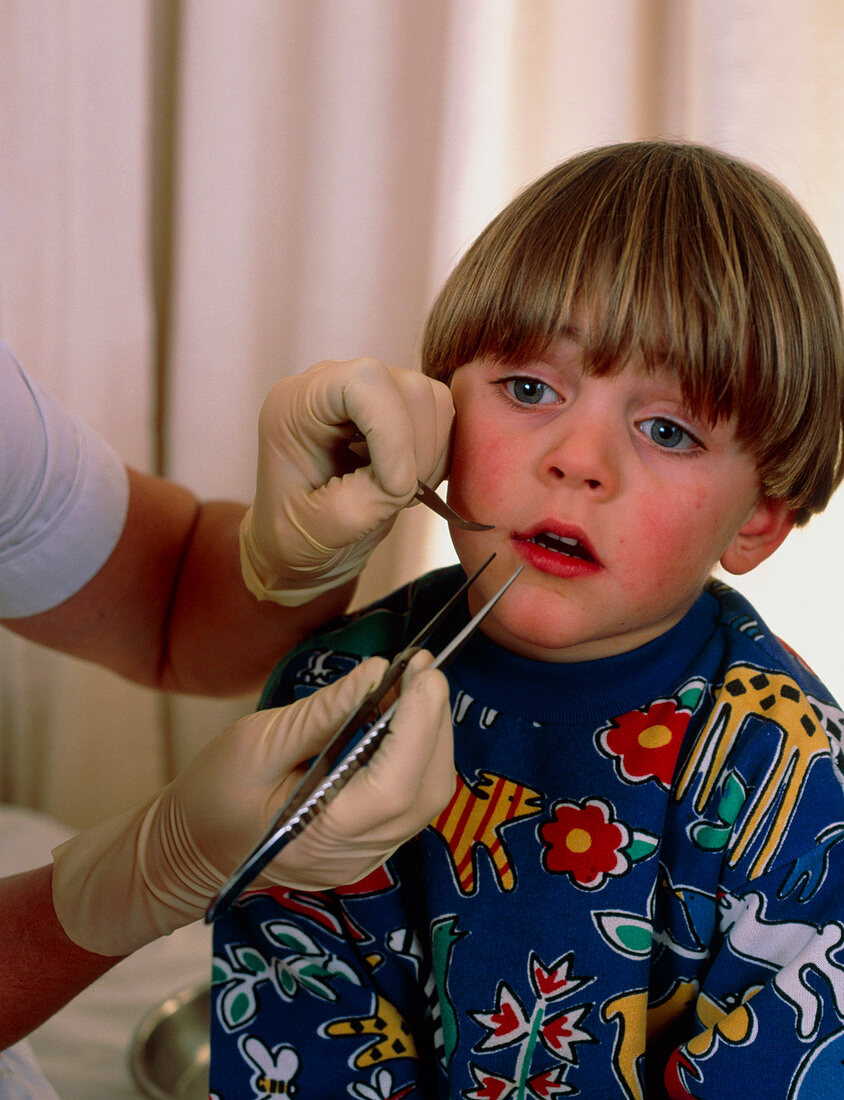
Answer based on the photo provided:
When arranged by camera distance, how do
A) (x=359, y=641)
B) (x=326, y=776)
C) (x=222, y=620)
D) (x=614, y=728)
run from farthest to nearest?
(x=222, y=620) < (x=359, y=641) < (x=614, y=728) < (x=326, y=776)

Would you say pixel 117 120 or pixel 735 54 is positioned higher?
pixel 735 54

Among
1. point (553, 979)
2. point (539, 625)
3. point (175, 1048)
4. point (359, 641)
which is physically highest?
point (539, 625)

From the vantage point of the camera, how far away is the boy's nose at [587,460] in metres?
0.79

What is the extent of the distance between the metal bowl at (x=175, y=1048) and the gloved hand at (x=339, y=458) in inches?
25.4

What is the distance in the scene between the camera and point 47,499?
1138 millimetres

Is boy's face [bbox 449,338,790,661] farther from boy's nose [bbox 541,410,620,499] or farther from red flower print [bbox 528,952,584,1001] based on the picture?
red flower print [bbox 528,952,584,1001]

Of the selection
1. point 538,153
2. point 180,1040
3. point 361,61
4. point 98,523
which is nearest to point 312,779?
point 98,523

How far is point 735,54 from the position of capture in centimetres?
132

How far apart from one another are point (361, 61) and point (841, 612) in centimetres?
107

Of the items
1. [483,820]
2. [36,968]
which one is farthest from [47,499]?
[483,820]

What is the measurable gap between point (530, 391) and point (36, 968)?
660 millimetres

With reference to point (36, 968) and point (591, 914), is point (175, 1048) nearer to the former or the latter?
point (36, 968)

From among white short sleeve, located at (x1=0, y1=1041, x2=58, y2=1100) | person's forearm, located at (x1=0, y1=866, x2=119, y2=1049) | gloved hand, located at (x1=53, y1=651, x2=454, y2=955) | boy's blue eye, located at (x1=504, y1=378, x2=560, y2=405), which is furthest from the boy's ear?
white short sleeve, located at (x1=0, y1=1041, x2=58, y2=1100)

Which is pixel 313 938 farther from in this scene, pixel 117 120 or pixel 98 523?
pixel 117 120
